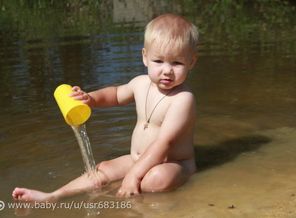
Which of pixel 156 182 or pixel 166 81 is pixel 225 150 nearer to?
pixel 166 81

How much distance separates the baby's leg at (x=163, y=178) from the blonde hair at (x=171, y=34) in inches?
25.7

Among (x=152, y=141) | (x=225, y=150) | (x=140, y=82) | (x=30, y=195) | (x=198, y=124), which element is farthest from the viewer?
(x=198, y=124)

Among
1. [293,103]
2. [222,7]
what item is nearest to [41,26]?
[222,7]

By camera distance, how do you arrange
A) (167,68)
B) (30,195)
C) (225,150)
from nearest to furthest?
(30,195), (167,68), (225,150)

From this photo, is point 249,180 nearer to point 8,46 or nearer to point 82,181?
point 82,181

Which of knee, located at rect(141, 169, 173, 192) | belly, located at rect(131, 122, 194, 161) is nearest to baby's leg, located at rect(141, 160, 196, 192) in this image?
knee, located at rect(141, 169, 173, 192)

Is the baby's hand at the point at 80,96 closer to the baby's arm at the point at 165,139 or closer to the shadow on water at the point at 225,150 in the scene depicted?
the baby's arm at the point at 165,139

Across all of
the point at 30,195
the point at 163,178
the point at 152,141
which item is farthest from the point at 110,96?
the point at 30,195

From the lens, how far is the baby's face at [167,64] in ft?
10.3

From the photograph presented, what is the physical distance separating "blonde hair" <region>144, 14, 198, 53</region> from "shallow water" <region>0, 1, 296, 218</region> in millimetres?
753

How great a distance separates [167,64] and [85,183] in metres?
0.80

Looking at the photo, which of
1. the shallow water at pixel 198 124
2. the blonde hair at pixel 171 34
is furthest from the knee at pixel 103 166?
the blonde hair at pixel 171 34

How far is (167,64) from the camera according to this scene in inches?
125

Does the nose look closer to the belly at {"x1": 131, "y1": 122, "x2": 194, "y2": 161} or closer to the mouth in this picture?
the mouth
